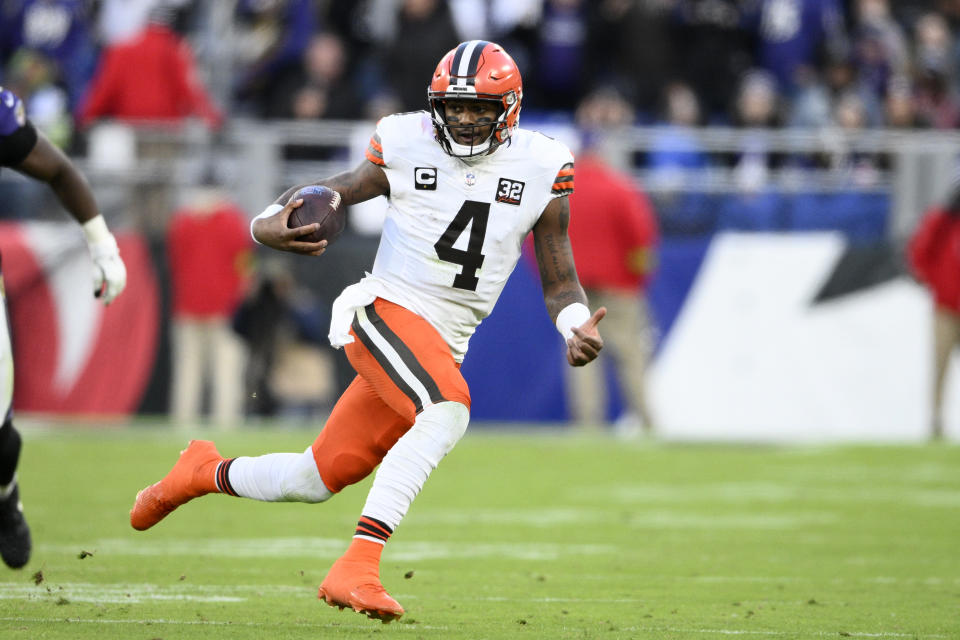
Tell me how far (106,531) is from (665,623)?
10.5 feet

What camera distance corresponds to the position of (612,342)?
12.5 meters

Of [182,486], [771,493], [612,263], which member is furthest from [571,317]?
[612,263]

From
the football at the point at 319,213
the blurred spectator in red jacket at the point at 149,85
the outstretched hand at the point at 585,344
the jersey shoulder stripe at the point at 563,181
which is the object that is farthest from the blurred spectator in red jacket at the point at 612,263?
the outstretched hand at the point at 585,344

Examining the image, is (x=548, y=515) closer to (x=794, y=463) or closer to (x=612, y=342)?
(x=794, y=463)

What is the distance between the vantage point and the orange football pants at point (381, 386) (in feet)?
16.1

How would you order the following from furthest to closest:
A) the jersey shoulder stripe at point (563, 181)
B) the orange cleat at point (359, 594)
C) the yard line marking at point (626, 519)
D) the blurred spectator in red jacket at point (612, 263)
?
the blurred spectator in red jacket at point (612, 263) → the yard line marking at point (626, 519) → the jersey shoulder stripe at point (563, 181) → the orange cleat at point (359, 594)

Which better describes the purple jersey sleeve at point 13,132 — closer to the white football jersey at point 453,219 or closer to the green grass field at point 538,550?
the white football jersey at point 453,219

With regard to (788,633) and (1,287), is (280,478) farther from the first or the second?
(788,633)

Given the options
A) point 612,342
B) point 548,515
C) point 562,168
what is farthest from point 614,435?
point 562,168

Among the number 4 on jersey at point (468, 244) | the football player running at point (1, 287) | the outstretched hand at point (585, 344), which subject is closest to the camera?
the outstretched hand at point (585, 344)

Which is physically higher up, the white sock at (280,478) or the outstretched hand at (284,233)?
the outstretched hand at (284,233)

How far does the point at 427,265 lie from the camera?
5.15 m

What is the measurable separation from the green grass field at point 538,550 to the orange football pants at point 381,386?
0.50 meters

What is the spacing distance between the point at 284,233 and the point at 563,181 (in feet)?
3.17
